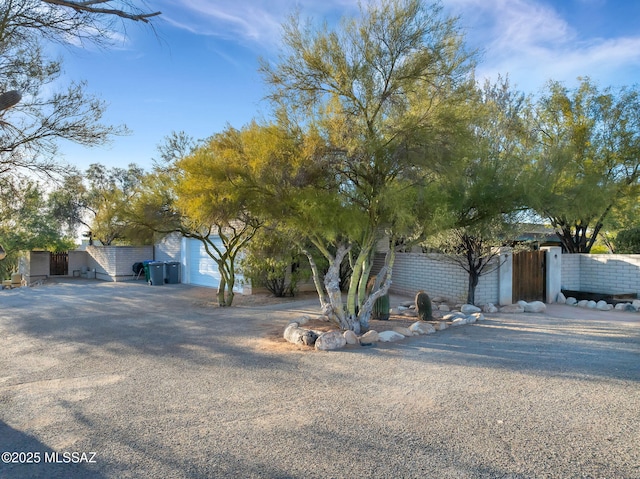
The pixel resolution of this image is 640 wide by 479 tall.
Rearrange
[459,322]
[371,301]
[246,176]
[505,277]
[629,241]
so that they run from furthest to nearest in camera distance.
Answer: [629,241] < [505,277] < [459,322] < [371,301] < [246,176]

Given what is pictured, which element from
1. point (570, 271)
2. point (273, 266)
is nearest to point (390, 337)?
point (273, 266)

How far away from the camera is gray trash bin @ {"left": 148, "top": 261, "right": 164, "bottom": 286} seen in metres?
18.0

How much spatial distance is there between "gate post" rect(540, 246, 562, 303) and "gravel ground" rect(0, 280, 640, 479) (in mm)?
3887

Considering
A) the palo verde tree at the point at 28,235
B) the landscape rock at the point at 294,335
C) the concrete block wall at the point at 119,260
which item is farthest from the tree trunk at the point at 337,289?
the palo verde tree at the point at 28,235

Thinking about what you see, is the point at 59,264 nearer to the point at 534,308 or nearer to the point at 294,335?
the point at 294,335

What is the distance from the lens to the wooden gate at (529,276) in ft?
38.7

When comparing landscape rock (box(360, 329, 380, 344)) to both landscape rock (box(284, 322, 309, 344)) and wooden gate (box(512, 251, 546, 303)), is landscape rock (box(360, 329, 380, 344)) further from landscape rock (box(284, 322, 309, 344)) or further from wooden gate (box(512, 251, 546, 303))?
wooden gate (box(512, 251, 546, 303))

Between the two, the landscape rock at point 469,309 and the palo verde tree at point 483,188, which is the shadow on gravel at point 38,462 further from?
the landscape rock at point 469,309

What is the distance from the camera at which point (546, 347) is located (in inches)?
269

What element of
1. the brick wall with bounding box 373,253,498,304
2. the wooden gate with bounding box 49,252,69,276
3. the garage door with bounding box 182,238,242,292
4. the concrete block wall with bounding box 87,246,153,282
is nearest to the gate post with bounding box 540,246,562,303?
the brick wall with bounding box 373,253,498,304

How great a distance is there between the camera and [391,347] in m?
6.95

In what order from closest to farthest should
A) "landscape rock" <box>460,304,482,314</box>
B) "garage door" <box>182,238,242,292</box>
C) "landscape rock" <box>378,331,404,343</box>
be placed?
"landscape rock" <box>378,331,404,343</box> < "landscape rock" <box>460,304,482,314</box> < "garage door" <box>182,238,242,292</box>

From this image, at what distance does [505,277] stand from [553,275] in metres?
1.93

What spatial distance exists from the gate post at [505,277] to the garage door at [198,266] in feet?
33.5
